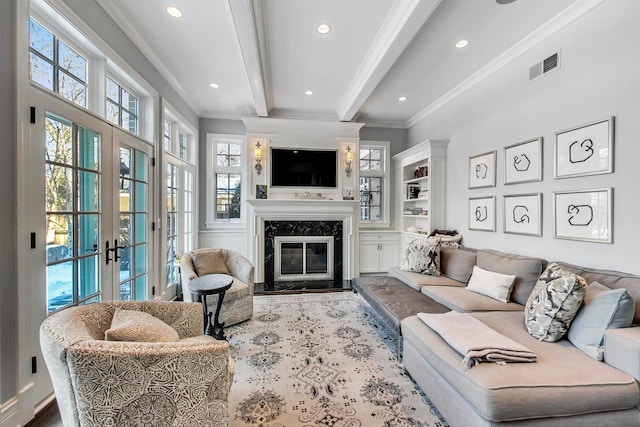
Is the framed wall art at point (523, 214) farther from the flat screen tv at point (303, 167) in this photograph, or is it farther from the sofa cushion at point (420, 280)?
the flat screen tv at point (303, 167)

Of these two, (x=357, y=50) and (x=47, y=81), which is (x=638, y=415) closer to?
(x=357, y=50)

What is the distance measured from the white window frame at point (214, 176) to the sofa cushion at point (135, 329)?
3.57 meters

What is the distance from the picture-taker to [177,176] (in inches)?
164

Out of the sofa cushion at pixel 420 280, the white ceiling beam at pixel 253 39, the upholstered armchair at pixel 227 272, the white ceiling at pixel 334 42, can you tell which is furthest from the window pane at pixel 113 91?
the sofa cushion at pixel 420 280

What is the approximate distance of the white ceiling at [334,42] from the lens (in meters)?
2.31

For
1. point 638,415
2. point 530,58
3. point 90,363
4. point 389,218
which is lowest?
point 638,415

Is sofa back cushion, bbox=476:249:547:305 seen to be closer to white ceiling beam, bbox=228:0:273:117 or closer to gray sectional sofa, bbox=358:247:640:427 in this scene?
gray sectional sofa, bbox=358:247:640:427

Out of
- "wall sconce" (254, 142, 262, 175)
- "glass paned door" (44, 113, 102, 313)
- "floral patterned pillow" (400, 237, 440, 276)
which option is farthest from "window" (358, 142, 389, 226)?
"glass paned door" (44, 113, 102, 313)

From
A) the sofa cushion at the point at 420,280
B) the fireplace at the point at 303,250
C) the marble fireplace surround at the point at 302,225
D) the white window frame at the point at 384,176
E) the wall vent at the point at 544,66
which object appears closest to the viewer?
the wall vent at the point at 544,66

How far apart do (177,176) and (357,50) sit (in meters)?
3.12

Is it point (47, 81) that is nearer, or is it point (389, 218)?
point (47, 81)

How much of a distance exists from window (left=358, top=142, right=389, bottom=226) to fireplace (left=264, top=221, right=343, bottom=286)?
91 cm

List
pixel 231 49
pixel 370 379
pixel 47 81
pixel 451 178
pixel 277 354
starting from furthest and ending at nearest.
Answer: pixel 451 178 → pixel 231 49 → pixel 277 354 → pixel 370 379 → pixel 47 81

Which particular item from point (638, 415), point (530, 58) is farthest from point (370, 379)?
point (530, 58)
